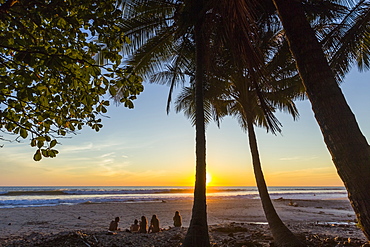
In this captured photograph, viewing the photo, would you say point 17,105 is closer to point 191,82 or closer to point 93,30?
point 93,30

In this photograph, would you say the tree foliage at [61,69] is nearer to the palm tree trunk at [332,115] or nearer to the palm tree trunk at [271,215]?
the palm tree trunk at [332,115]

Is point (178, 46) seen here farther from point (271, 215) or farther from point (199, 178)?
point (271, 215)

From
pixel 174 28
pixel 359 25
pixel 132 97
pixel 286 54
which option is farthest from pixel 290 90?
pixel 132 97

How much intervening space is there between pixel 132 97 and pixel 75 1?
1.10 m

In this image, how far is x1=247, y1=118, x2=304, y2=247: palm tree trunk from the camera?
20.6ft

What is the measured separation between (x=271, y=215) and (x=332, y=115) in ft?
16.8

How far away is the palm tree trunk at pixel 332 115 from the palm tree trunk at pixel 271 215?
425cm

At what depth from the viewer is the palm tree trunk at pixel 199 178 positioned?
5.53m

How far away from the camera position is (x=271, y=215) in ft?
23.3

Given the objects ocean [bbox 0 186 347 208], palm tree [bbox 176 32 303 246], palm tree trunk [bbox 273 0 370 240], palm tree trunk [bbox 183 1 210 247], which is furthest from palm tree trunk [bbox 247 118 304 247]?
ocean [bbox 0 186 347 208]

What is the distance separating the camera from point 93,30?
264 cm

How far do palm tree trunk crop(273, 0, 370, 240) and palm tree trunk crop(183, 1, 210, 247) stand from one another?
11.2 ft

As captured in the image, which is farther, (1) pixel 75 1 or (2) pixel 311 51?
(2) pixel 311 51

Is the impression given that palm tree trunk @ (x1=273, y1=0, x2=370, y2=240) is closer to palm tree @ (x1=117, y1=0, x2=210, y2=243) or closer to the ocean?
palm tree @ (x1=117, y1=0, x2=210, y2=243)
